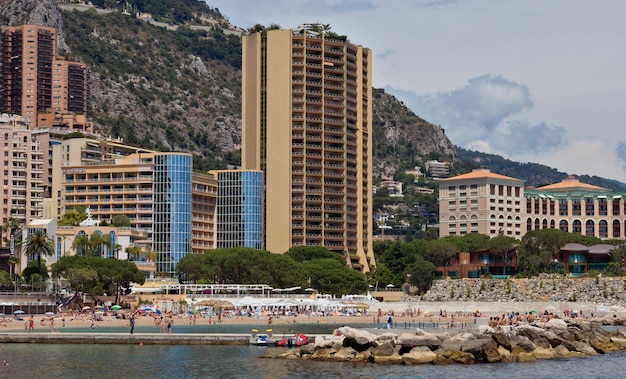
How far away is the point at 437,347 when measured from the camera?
8638cm

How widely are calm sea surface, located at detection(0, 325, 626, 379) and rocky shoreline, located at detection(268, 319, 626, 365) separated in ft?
5.05

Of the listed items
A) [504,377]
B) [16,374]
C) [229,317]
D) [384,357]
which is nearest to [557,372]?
[504,377]

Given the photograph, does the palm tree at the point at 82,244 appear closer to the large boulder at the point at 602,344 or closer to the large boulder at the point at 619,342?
the large boulder at the point at 619,342

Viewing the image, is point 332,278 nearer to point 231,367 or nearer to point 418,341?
point 418,341

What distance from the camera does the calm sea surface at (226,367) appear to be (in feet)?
260

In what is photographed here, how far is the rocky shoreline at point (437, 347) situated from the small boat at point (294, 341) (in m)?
4.51

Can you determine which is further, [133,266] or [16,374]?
[133,266]

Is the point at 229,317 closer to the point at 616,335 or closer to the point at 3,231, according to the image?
the point at 616,335

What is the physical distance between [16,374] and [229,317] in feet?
212

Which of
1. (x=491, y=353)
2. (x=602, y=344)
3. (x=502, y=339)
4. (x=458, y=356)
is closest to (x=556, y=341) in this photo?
(x=502, y=339)

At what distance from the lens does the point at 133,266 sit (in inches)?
6319

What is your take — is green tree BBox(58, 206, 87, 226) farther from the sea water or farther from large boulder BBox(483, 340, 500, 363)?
large boulder BBox(483, 340, 500, 363)

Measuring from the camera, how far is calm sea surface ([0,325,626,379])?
260 ft

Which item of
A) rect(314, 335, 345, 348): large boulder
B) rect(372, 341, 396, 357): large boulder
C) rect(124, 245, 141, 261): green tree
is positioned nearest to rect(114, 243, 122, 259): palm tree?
rect(124, 245, 141, 261): green tree
